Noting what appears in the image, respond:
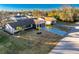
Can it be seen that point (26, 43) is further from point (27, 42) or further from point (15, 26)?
point (15, 26)

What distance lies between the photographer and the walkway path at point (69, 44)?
2146mm

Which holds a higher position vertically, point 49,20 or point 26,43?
point 49,20

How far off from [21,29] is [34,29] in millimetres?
132

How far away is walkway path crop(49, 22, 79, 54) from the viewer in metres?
2.15

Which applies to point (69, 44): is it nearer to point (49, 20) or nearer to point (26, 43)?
point (49, 20)

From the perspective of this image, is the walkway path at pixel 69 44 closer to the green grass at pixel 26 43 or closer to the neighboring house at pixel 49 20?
the green grass at pixel 26 43

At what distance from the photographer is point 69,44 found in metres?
2.17

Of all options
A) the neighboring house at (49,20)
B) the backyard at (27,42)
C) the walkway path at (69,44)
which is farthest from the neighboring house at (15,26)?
the walkway path at (69,44)

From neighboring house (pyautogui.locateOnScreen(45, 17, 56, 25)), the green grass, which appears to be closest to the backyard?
the green grass

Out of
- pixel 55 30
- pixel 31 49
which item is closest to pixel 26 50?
pixel 31 49

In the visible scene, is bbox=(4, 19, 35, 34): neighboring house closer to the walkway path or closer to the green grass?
the green grass

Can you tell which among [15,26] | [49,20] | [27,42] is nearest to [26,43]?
[27,42]
